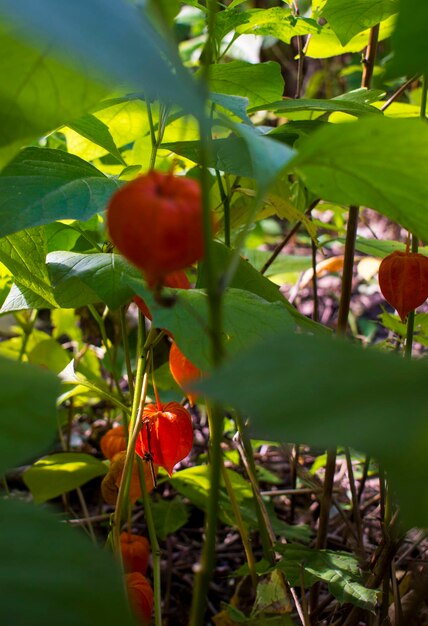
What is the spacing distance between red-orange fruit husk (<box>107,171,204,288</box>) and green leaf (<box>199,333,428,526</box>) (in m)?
0.09

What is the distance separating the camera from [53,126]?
1.53 feet

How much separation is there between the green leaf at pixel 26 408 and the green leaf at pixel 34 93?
175 millimetres

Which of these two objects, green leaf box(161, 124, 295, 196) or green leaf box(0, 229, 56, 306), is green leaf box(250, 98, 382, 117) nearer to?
green leaf box(161, 124, 295, 196)

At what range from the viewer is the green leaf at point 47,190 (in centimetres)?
58

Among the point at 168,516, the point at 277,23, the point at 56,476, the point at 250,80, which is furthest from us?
the point at 168,516

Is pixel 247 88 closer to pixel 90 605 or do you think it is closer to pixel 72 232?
pixel 72 232

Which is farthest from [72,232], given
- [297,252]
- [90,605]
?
[297,252]

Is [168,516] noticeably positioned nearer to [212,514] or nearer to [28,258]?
[28,258]

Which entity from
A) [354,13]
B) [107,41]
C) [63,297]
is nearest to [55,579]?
[107,41]

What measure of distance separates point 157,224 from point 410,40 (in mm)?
155

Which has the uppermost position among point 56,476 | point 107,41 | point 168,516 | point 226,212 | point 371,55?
point 371,55

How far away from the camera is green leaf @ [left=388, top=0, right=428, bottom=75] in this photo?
1.12ft

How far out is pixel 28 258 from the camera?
69 centimetres

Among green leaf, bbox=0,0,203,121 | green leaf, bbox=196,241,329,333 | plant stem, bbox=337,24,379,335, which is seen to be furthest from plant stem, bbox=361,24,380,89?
green leaf, bbox=0,0,203,121
